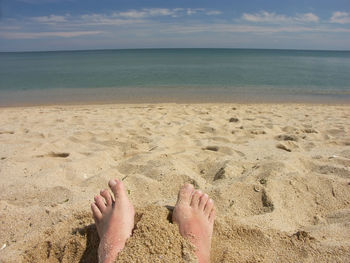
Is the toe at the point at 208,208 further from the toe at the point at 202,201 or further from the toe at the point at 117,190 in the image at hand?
the toe at the point at 117,190

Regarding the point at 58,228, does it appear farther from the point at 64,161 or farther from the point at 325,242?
the point at 325,242

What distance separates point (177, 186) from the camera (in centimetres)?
220

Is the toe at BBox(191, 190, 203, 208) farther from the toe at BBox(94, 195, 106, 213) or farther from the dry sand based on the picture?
the toe at BBox(94, 195, 106, 213)

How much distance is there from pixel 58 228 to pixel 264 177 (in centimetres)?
156

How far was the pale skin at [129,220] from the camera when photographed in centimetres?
137

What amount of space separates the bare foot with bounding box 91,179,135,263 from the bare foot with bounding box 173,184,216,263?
29 cm

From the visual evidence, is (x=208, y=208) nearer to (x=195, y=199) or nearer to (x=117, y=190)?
(x=195, y=199)

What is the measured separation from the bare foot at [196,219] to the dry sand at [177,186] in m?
0.06

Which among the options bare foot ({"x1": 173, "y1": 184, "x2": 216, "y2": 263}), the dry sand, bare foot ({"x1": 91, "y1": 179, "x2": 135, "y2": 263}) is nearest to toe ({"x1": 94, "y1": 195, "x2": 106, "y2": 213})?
bare foot ({"x1": 91, "y1": 179, "x2": 135, "y2": 263})

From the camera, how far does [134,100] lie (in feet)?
29.5

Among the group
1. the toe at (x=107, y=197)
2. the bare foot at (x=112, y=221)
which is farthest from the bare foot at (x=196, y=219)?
the toe at (x=107, y=197)

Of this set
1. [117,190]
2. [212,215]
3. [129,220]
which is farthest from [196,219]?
[117,190]

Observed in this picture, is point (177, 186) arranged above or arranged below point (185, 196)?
below

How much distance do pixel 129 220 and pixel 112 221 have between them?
10 cm
